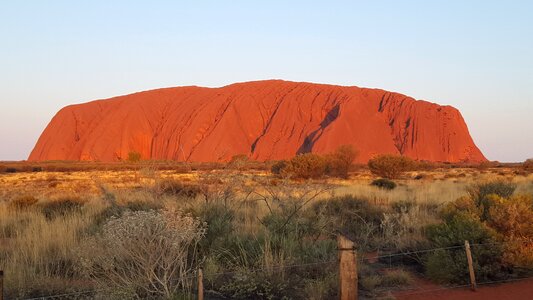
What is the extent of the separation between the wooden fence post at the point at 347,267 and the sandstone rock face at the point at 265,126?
60881mm

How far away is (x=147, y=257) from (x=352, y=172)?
34647 mm

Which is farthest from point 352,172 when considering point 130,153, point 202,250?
point 130,153

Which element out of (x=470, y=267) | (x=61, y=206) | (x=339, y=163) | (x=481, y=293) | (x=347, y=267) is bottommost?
(x=481, y=293)

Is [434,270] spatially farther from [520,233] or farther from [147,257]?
[147,257]

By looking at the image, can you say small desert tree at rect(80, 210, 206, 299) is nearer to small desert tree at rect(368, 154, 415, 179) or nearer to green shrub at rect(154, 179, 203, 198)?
green shrub at rect(154, 179, 203, 198)

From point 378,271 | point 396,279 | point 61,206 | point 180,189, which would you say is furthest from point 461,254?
point 61,206

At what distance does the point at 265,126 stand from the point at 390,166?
4358 centimetres

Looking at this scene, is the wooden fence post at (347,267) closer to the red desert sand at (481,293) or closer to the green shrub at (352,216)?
the red desert sand at (481,293)

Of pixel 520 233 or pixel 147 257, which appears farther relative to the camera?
pixel 520 233

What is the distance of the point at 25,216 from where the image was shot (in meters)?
11.4

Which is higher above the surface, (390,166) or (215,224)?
(215,224)

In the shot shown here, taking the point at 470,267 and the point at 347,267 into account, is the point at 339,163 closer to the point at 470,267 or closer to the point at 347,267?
the point at 470,267

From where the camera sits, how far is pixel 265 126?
3000 inches

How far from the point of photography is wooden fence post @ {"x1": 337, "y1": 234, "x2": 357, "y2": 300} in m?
5.05
